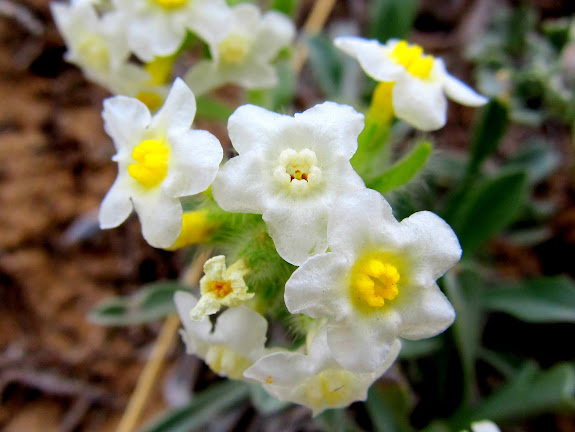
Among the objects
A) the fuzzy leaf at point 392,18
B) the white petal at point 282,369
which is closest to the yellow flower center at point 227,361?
the white petal at point 282,369

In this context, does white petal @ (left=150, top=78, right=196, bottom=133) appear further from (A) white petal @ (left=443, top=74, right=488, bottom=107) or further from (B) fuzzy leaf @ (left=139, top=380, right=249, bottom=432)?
(B) fuzzy leaf @ (left=139, top=380, right=249, bottom=432)

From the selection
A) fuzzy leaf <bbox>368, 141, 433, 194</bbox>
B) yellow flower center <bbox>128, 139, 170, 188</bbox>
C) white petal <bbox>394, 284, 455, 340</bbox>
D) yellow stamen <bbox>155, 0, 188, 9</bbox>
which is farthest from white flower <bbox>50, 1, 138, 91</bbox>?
white petal <bbox>394, 284, 455, 340</bbox>

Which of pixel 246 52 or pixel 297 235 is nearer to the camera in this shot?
pixel 297 235

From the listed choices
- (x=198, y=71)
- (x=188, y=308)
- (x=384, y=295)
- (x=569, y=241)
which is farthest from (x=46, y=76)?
(x=569, y=241)

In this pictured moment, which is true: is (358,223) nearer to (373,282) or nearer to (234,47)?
(373,282)

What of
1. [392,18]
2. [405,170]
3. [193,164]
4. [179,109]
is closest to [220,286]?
[193,164]

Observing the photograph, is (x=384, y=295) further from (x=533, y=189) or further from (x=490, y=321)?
(x=533, y=189)
